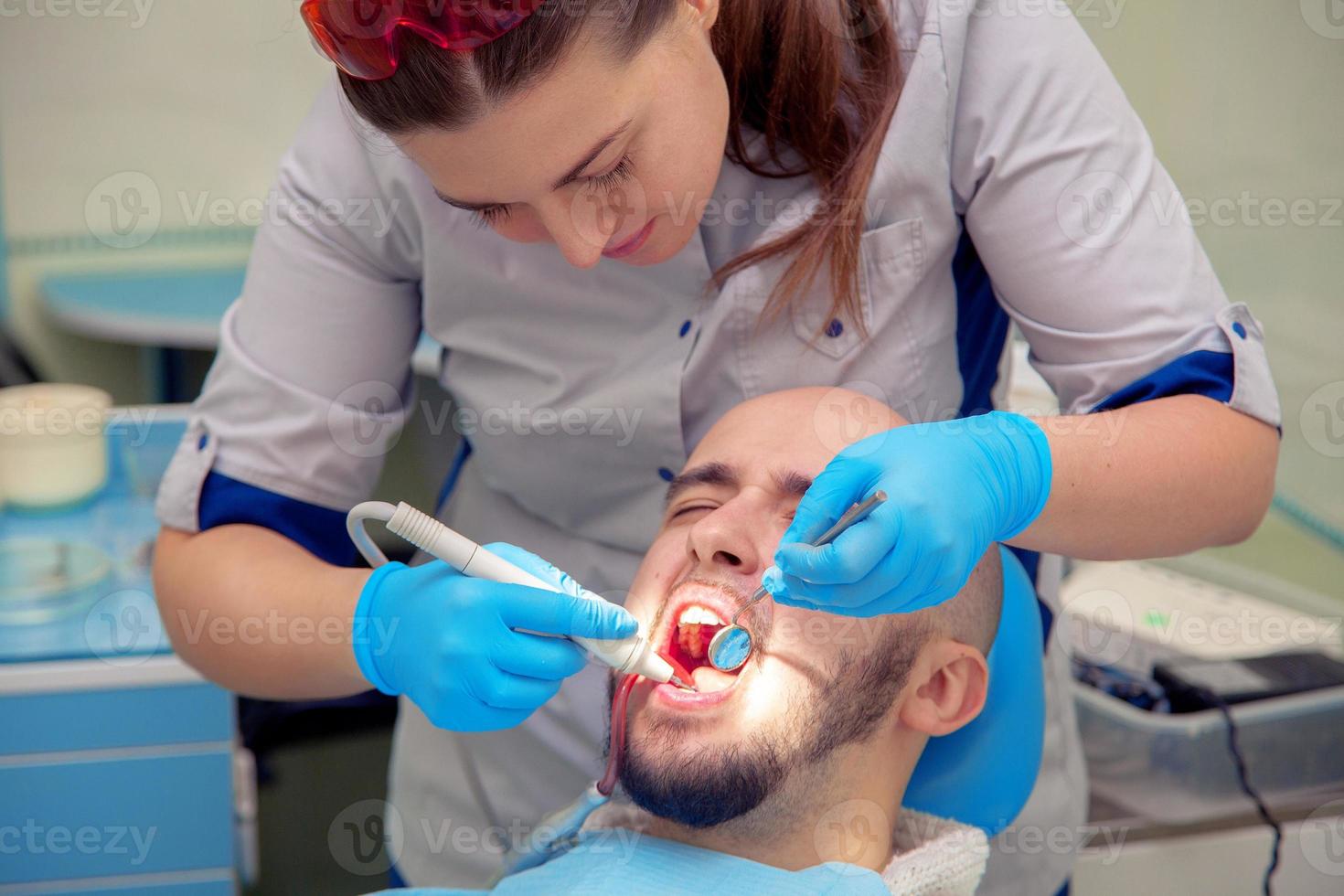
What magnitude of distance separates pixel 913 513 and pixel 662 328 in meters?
0.48

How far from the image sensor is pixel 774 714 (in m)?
1.24

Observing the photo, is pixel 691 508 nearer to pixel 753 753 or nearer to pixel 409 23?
pixel 753 753

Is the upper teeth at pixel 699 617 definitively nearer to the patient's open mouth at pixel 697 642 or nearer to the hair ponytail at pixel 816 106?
the patient's open mouth at pixel 697 642

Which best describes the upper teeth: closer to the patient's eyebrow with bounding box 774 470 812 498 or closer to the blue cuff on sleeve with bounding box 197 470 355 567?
the patient's eyebrow with bounding box 774 470 812 498

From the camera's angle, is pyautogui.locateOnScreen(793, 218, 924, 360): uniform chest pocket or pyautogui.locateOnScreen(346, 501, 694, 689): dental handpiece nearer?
pyautogui.locateOnScreen(346, 501, 694, 689): dental handpiece

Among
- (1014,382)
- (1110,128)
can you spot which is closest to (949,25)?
(1110,128)

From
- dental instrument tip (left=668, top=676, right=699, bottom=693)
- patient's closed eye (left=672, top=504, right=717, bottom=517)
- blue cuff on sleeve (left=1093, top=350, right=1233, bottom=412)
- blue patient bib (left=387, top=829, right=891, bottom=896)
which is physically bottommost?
blue patient bib (left=387, top=829, right=891, bottom=896)

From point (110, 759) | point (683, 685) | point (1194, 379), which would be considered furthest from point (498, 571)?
point (110, 759)

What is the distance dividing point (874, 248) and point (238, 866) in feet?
5.11

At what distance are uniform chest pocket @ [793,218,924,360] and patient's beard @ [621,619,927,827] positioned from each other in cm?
35

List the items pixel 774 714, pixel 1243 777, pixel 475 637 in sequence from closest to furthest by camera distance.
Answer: pixel 475 637, pixel 774 714, pixel 1243 777

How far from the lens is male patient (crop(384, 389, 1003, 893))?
1.23 metres

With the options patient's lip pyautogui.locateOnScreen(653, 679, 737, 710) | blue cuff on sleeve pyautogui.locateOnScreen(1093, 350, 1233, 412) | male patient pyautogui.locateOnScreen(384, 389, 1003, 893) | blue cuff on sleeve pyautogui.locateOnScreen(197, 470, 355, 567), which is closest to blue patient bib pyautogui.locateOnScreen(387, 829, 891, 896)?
male patient pyautogui.locateOnScreen(384, 389, 1003, 893)

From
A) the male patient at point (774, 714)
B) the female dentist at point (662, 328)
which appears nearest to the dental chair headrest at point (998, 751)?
the male patient at point (774, 714)
